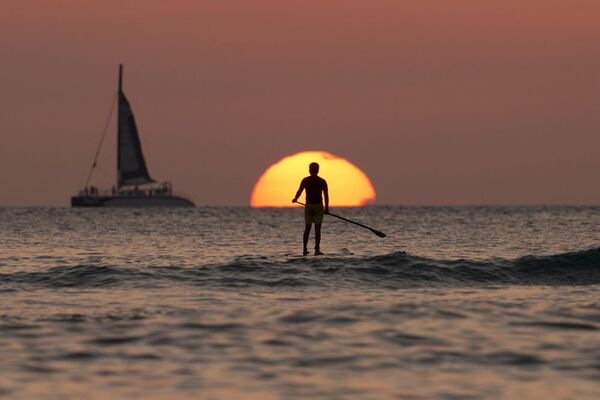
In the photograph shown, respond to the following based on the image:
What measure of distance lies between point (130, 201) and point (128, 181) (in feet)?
39.1

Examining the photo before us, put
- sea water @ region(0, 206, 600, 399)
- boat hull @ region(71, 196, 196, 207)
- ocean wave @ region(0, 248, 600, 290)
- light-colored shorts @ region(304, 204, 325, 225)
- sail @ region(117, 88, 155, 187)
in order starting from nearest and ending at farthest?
sea water @ region(0, 206, 600, 399)
ocean wave @ region(0, 248, 600, 290)
light-colored shorts @ region(304, 204, 325, 225)
sail @ region(117, 88, 155, 187)
boat hull @ region(71, 196, 196, 207)

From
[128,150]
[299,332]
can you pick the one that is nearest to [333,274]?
[299,332]

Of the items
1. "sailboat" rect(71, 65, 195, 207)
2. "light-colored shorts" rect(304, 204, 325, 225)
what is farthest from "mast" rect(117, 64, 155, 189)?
"light-colored shorts" rect(304, 204, 325, 225)

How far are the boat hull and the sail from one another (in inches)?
431

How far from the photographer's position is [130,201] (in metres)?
136

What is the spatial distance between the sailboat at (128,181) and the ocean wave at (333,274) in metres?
96.2

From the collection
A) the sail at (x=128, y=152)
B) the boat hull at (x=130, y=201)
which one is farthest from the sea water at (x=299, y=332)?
the boat hull at (x=130, y=201)

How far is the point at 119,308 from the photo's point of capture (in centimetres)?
1405

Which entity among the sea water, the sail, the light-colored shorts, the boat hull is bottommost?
the boat hull

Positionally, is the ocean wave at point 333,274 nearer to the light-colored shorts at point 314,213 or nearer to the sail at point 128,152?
the light-colored shorts at point 314,213

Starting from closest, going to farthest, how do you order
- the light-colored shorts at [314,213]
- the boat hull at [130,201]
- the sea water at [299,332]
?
the sea water at [299,332], the light-colored shorts at [314,213], the boat hull at [130,201]

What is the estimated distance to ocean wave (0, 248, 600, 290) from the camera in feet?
59.5

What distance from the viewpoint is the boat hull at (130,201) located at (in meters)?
136

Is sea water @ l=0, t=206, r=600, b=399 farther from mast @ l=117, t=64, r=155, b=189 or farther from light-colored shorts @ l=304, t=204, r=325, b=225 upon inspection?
mast @ l=117, t=64, r=155, b=189
